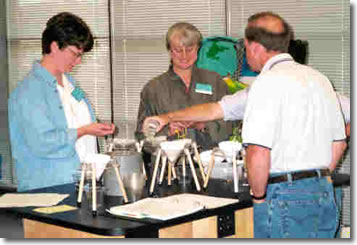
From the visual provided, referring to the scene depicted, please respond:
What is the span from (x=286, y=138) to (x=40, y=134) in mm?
1158

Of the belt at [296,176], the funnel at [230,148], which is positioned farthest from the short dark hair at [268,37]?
the funnel at [230,148]

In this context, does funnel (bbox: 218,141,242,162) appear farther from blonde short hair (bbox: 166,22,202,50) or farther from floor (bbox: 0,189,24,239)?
floor (bbox: 0,189,24,239)

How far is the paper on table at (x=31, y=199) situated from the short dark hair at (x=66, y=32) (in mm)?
665

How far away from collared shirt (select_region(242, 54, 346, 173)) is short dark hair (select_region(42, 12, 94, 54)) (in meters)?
0.95

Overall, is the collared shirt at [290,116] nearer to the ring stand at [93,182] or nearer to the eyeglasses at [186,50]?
the ring stand at [93,182]

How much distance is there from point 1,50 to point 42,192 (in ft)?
9.54

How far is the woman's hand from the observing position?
124 inches

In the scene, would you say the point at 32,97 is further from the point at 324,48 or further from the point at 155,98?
the point at 324,48

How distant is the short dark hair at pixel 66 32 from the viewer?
3.16 metres

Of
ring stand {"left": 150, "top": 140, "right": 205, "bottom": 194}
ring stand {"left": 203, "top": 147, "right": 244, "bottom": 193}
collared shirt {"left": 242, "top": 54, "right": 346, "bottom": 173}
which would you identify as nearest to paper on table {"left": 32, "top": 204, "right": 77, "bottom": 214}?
ring stand {"left": 150, "top": 140, "right": 205, "bottom": 194}

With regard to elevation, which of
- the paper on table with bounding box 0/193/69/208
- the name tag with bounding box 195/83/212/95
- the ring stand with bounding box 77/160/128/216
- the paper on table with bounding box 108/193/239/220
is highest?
the name tag with bounding box 195/83/212/95

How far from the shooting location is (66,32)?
317 cm

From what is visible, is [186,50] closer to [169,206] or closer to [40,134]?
[40,134]

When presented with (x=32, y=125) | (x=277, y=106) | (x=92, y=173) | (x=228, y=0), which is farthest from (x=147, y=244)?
(x=228, y=0)
